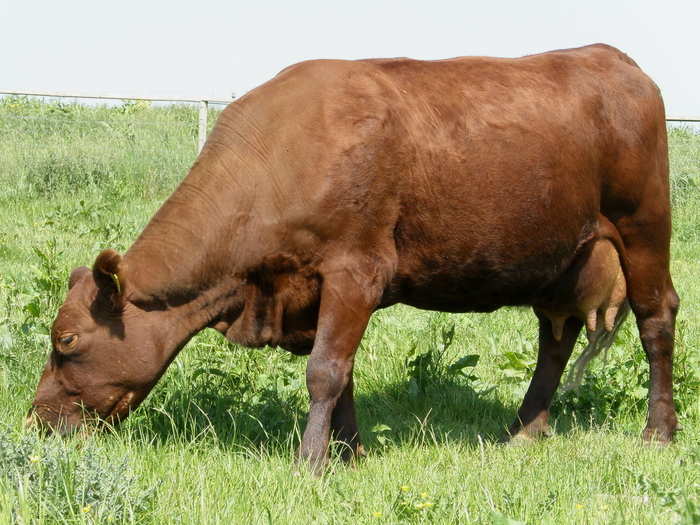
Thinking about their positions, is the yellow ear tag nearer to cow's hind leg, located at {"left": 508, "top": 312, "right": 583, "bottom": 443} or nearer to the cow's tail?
cow's hind leg, located at {"left": 508, "top": 312, "right": 583, "bottom": 443}

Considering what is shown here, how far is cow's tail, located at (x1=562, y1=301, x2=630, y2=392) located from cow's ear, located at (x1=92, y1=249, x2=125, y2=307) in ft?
9.64

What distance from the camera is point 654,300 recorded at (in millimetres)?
5672

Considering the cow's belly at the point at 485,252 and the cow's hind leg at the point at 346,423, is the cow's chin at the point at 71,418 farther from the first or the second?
the cow's belly at the point at 485,252

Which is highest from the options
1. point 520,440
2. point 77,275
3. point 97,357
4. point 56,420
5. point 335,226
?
point 335,226

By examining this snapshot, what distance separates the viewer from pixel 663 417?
218 inches

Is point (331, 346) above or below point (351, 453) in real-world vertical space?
above

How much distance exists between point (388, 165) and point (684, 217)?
33.4 ft

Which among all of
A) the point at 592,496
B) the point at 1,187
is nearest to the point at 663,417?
the point at 592,496

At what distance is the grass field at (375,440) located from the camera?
352 cm

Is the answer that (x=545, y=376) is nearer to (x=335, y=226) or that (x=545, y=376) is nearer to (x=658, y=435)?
(x=658, y=435)

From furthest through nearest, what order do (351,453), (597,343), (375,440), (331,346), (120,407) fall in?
(597,343), (375,440), (351,453), (120,407), (331,346)

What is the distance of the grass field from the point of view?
11.5ft

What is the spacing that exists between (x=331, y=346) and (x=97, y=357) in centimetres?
111

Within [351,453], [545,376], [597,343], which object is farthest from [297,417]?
[597,343]
